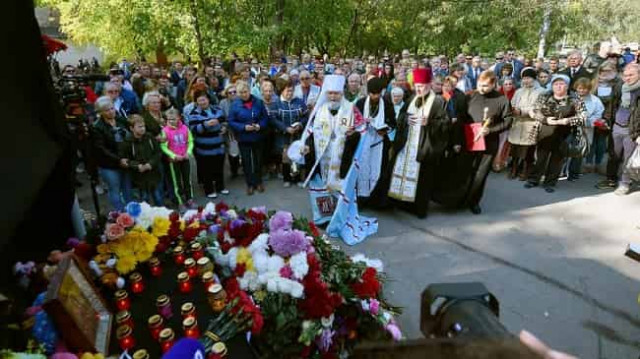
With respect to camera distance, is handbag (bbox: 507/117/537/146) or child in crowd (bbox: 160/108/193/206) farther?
handbag (bbox: 507/117/537/146)

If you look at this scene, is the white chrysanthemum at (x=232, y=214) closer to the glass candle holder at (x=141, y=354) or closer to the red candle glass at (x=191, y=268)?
the red candle glass at (x=191, y=268)

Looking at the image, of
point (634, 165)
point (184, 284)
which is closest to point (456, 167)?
point (634, 165)

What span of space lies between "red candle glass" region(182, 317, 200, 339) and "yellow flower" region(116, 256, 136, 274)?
0.75 meters

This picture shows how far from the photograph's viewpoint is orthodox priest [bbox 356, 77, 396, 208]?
19.7 ft

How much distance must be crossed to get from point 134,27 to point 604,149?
15005mm

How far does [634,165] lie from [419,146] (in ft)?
10.4

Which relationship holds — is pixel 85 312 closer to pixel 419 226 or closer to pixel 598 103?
pixel 419 226

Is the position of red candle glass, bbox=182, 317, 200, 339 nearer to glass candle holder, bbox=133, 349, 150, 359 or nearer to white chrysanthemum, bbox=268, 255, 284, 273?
glass candle holder, bbox=133, 349, 150, 359

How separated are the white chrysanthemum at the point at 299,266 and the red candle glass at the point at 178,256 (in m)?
0.77

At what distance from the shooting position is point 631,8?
25078 millimetres

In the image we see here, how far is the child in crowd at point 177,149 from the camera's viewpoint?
20.4 feet

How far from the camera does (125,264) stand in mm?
2762

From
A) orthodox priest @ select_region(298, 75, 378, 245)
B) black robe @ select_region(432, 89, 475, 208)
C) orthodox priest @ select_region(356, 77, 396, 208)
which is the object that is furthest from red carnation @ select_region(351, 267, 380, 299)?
black robe @ select_region(432, 89, 475, 208)

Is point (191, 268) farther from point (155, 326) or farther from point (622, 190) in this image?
point (622, 190)
